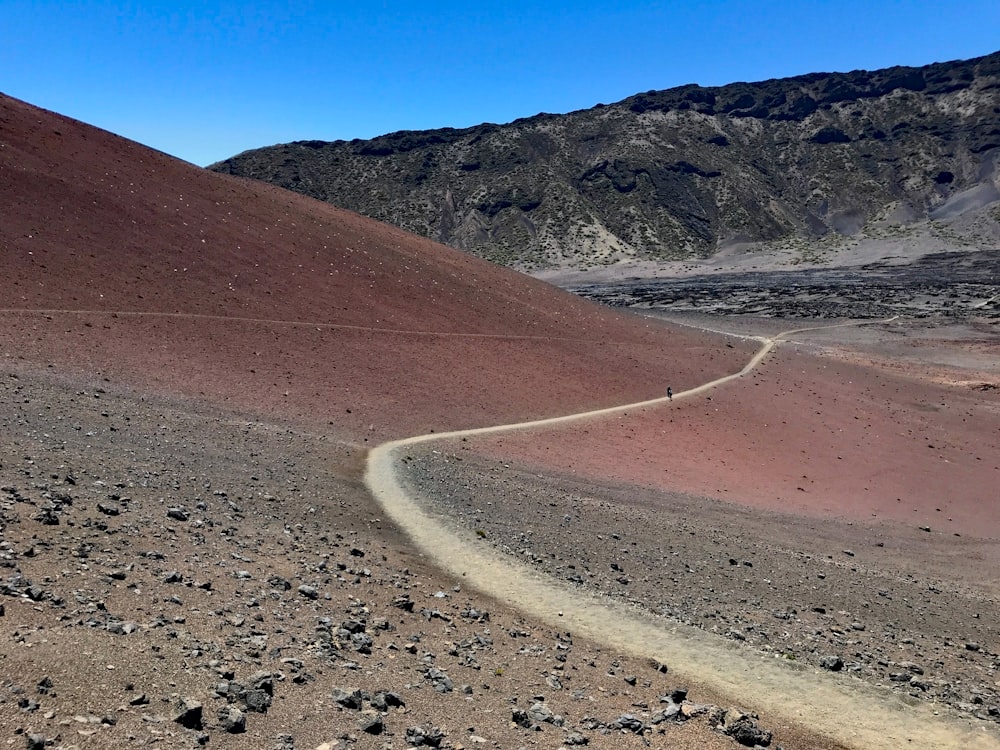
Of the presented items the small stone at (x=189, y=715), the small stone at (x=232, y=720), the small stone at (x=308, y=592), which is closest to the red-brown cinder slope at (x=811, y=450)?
the small stone at (x=308, y=592)

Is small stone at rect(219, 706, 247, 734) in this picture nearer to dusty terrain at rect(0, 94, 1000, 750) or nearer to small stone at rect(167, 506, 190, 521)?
dusty terrain at rect(0, 94, 1000, 750)

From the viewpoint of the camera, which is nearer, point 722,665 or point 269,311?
point 722,665

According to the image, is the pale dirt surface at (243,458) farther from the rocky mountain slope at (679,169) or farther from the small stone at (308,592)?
the rocky mountain slope at (679,169)

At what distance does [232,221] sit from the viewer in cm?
3738

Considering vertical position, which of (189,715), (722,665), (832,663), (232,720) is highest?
(189,715)

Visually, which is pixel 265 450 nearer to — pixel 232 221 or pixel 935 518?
pixel 935 518

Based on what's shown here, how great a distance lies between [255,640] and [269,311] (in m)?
23.4

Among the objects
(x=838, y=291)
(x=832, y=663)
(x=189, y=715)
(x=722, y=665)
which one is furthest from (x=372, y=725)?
(x=838, y=291)

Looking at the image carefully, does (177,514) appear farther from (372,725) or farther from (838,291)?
(838,291)

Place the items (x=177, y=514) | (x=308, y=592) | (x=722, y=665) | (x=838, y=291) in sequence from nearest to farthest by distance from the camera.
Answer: (x=308, y=592) → (x=722, y=665) → (x=177, y=514) → (x=838, y=291)

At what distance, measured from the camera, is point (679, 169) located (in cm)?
14538

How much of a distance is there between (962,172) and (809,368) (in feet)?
398

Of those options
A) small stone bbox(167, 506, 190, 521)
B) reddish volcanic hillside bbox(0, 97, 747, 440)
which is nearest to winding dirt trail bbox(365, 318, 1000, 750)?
small stone bbox(167, 506, 190, 521)

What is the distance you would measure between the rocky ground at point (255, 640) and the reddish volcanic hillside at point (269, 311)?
925cm
